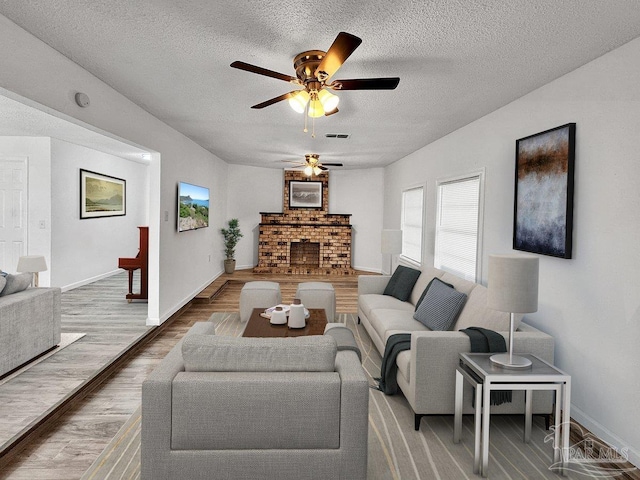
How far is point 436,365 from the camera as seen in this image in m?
2.70

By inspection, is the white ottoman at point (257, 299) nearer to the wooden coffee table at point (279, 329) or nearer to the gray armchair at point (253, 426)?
the wooden coffee table at point (279, 329)

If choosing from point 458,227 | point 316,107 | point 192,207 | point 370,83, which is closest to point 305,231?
point 192,207

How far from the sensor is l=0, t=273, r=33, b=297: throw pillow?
3544 millimetres

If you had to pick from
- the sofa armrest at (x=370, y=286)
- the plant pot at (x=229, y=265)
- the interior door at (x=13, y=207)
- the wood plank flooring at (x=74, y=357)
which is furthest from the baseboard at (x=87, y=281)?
the sofa armrest at (x=370, y=286)

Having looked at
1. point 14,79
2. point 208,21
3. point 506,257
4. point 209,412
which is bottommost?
point 209,412

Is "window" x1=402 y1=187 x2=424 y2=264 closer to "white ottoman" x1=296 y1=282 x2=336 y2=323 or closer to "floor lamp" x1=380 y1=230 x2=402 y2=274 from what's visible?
"floor lamp" x1=380 y1=230 x2=402 y2=274

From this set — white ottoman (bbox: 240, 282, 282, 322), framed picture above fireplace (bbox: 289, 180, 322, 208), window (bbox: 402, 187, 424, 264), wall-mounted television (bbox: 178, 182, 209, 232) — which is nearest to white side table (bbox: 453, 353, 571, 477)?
white ottoman (bbox: 240, 282, 282, 322)

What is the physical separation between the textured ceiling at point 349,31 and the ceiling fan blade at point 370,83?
276 mm

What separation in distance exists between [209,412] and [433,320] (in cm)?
234

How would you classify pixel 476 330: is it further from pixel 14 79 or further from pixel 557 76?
pixel 14 79

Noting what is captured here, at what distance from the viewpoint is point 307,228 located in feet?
31.4

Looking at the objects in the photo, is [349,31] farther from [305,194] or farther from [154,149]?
[305,194]

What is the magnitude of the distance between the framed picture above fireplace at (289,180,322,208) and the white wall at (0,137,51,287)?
487 centimetres

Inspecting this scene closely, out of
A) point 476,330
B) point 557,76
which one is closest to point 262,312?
point 476,330
